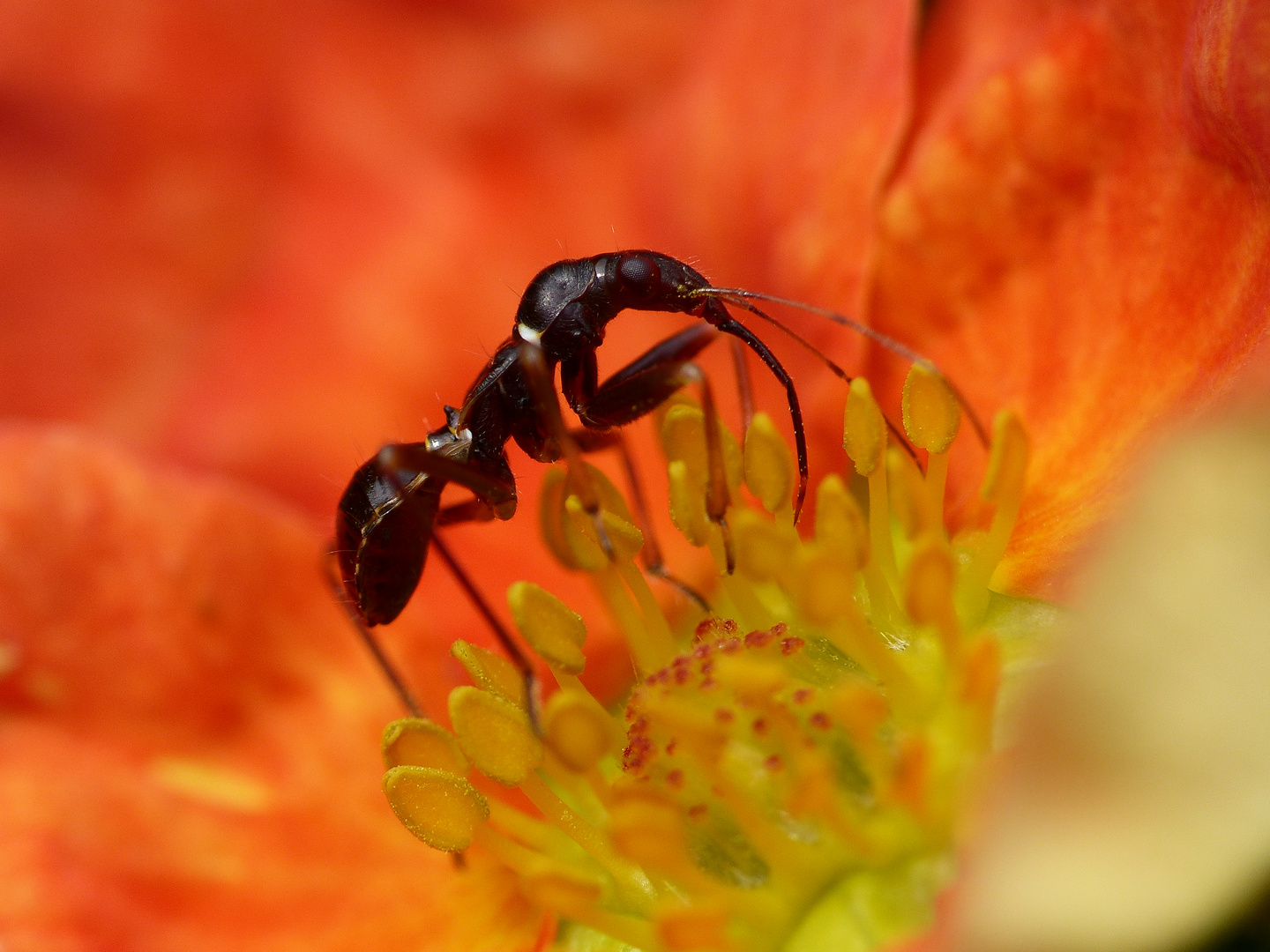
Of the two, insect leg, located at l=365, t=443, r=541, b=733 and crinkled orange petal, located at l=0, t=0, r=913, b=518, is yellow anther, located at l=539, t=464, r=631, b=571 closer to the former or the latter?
insect leg, located at l=365, t=443, r=541, b=733

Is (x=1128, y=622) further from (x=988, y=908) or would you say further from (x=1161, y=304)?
(x=1161, y=304)

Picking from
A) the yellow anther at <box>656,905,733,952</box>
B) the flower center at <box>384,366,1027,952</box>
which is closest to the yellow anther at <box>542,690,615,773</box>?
the flower center at <box>384,366,1027,952</box>

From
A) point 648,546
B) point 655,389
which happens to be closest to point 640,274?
point 655,389

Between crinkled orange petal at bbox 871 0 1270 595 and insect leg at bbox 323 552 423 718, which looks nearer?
crinkled orange petal at bbox 871 0 1270 595

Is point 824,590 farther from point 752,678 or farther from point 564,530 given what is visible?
point 564,530

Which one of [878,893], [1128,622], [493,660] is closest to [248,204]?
[493,660]

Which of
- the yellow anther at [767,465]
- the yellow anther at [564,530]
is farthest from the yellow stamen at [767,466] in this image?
the yellow anther at [564,530]
